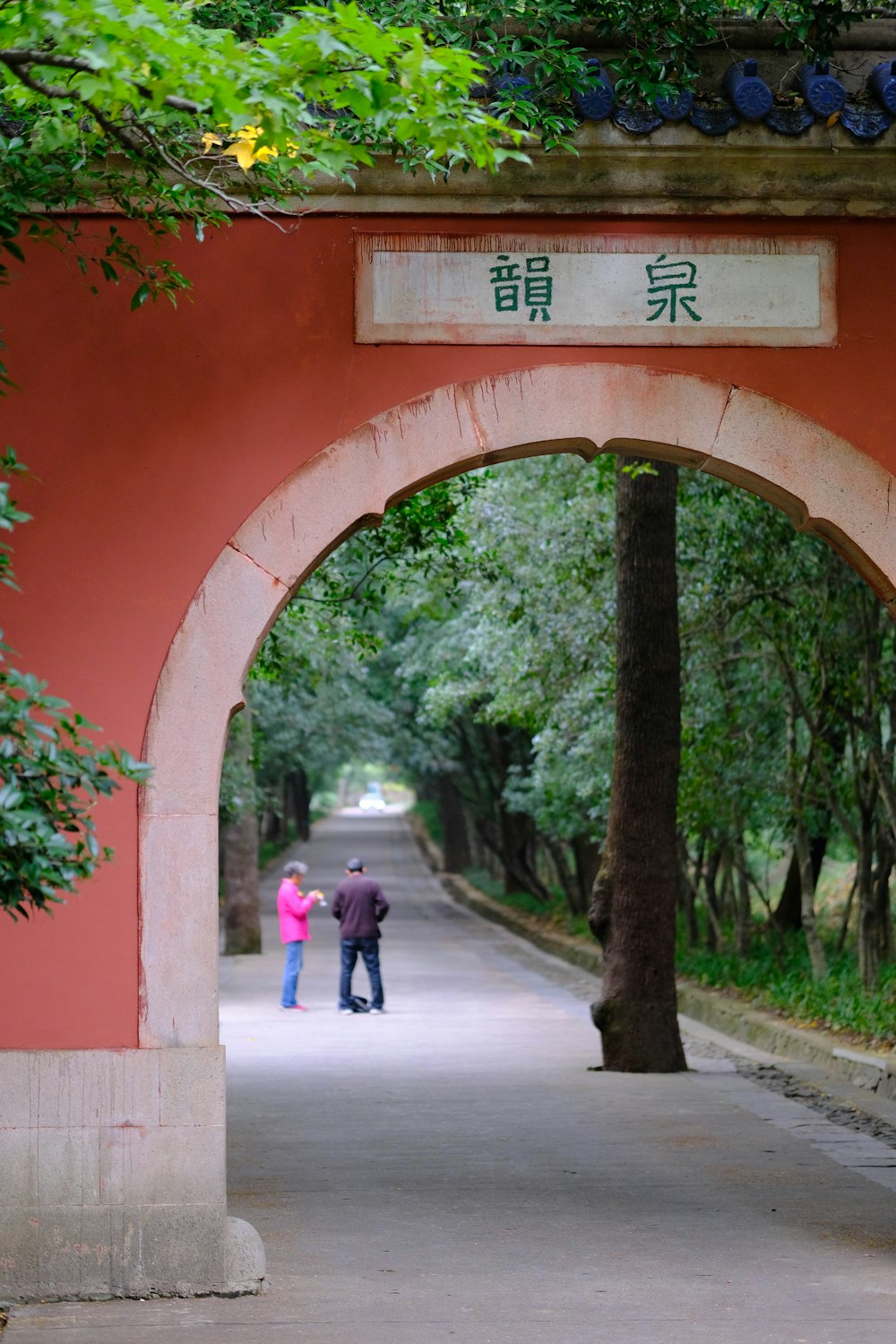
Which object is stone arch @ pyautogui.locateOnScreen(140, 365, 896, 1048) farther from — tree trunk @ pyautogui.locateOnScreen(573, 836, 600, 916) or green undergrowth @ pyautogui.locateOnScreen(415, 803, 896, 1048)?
tree trunk @ pyautogui.locateOnScreen(573, 836, 600, 916)

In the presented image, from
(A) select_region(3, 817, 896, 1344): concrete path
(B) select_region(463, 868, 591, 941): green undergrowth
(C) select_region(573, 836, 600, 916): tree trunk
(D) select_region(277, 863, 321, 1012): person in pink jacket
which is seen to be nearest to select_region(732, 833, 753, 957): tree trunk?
(A) select_region(3, 817, 896, 1344): concrete path

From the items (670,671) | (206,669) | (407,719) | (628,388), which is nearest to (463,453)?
(628,388)

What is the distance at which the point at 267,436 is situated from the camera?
609 centimetres

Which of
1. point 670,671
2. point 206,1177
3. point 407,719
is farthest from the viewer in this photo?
point 407,719

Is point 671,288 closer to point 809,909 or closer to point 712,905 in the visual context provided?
point 809,909

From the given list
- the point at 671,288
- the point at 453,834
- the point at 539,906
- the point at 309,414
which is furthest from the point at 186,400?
the point at 453,834

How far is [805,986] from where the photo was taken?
547 inches

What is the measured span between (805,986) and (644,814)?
3.41 m

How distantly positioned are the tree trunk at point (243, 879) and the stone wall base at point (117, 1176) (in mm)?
15596

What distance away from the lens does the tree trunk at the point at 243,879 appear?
22047 mm

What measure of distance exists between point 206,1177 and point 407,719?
27.0 metres

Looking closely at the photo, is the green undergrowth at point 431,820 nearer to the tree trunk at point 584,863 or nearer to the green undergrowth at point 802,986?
the tree trunk at point 584,863

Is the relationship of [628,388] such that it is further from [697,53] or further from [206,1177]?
[206,1177]

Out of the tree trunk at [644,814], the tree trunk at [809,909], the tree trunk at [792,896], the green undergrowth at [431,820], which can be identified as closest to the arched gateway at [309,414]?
the tree trunk at [644,814]
